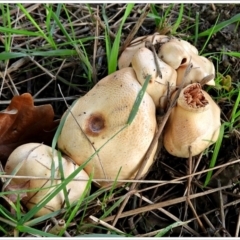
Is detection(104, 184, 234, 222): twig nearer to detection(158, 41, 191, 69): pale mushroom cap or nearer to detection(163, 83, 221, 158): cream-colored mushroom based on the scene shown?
detection(163, 83, 221, 158): cream-colored mushroom

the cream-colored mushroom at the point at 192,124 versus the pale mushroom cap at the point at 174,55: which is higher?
the pale mushroom cap at the point at 174,55

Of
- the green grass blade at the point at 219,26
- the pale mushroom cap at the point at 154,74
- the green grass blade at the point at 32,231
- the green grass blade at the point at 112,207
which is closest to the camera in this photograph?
the green grass blade at the point at 32,231

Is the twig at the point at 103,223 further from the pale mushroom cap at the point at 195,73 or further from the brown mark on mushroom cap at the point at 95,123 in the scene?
the pale mushroom cap at the point at 195,73

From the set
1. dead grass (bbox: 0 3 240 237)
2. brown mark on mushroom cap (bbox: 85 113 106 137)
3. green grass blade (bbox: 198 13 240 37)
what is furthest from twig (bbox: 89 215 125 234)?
green grass blade (bbox: 198 13 240 37)

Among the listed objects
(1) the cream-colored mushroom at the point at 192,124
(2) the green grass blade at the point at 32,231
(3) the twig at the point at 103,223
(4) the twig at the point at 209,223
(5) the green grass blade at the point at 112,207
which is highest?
(1) the cream-colored mushroom at the point at 192,124

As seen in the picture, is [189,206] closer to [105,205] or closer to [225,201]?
[225,201]

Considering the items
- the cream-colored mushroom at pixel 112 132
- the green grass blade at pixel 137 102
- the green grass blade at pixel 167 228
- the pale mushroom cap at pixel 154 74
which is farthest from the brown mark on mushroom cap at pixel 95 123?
the green grass blade at pixel 167 228
